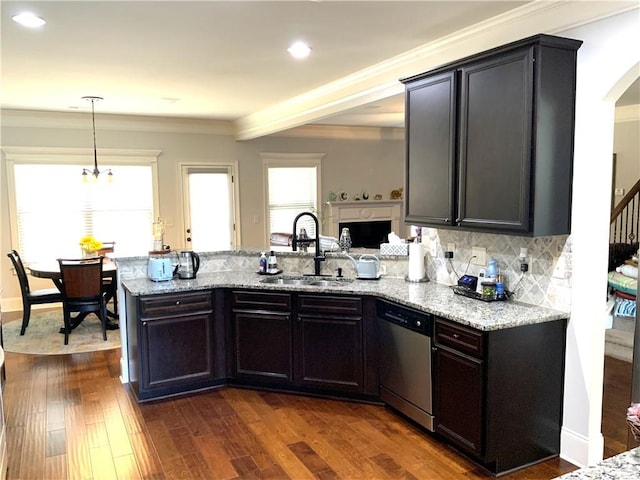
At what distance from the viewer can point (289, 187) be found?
28.3ft

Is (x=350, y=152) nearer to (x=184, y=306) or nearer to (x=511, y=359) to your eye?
(x=184, y=306)

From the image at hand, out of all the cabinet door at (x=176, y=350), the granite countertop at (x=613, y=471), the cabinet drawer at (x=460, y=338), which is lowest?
the cabinet door at (x=176, y=350)

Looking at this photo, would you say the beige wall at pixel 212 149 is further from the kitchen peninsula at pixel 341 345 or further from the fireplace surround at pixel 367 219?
the kitchen peninsula at pixel 341 345

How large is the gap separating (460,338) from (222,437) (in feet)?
5.48

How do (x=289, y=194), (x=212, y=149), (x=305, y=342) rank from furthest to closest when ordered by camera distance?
(x=289, y=194) → (x=212, y=149) → (x=305, y=342)

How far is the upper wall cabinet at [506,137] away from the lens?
279 centimetres

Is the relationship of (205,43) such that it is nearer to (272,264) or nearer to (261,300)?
(272,264)

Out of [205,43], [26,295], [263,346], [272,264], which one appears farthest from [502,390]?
[26,295]

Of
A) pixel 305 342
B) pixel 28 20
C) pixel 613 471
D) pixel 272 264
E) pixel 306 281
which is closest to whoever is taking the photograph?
pixel 613 471

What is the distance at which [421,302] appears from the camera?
3.28m

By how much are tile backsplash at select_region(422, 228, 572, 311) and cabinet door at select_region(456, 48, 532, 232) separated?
347mm

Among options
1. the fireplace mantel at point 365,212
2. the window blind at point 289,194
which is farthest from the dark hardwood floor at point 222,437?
the fireplace mantel at point 365,212

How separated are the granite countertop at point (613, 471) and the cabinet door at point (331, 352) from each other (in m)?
2.40

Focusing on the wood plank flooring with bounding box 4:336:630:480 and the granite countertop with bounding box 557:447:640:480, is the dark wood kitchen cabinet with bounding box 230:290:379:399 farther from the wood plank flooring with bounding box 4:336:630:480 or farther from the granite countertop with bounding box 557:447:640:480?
the granite countertop with bounding box 557:447:640:480
